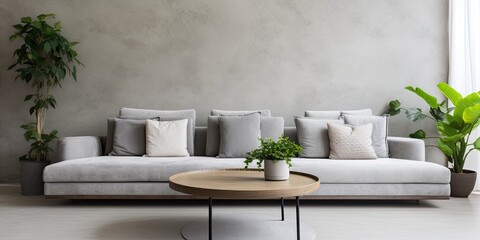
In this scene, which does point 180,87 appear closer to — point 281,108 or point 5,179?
point 281,108

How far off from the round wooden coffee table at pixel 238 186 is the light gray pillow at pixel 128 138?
1323mm

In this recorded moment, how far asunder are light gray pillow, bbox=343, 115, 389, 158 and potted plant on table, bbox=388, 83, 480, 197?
0.42 metres

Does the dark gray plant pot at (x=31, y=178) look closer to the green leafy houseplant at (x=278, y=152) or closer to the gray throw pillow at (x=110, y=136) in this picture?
the gray throw pillow at (x=110, y=136)

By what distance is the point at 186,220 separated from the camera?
3.33 meters

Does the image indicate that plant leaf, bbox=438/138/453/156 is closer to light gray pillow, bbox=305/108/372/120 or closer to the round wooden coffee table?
light gray pillow, bbox=305/108/372/120

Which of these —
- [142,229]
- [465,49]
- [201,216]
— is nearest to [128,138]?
[201,216]

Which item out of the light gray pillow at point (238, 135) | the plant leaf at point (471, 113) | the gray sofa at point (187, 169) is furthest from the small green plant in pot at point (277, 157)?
the plant leaf at point (471, 113)

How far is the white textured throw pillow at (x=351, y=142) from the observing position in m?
4.16

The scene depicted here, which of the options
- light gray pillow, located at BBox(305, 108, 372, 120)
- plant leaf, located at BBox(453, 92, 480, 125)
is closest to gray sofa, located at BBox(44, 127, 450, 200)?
plant leaf, located at BBox(453, 92, 480, 125)

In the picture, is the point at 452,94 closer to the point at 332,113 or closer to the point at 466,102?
the point at 466,102

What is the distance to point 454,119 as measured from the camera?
4297 mm

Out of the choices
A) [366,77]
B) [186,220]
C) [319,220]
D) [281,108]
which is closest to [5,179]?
[186,220]

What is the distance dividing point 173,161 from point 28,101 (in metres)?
2.25

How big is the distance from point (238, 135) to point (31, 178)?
2193 millimetres
